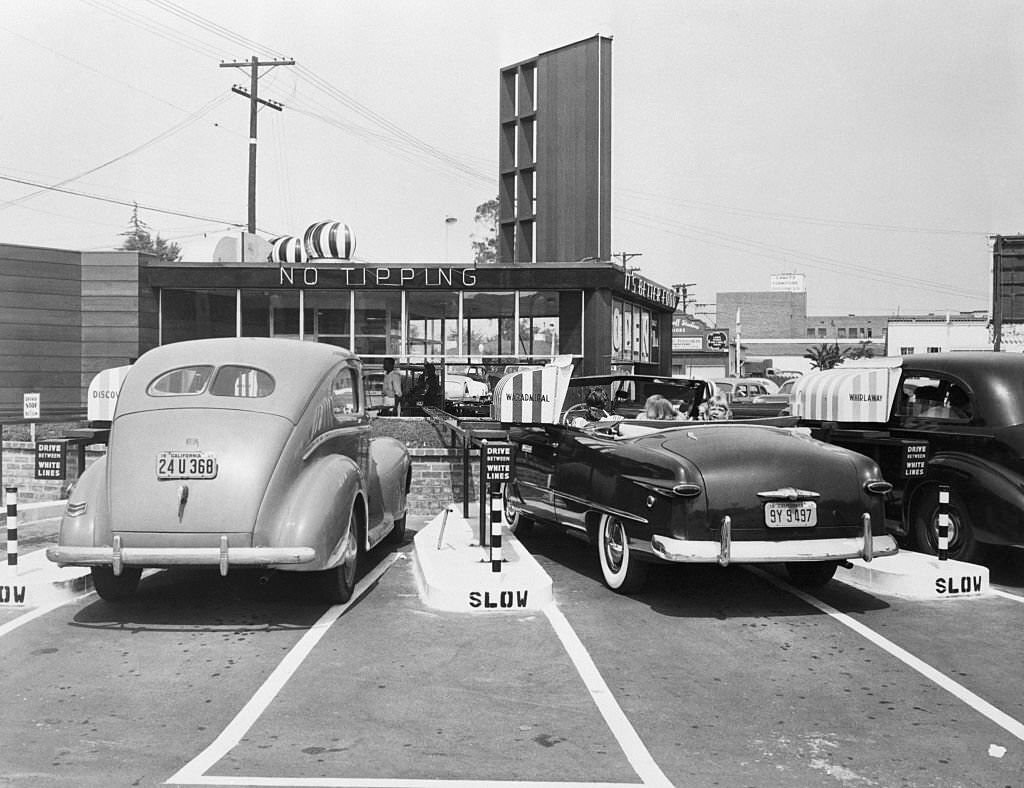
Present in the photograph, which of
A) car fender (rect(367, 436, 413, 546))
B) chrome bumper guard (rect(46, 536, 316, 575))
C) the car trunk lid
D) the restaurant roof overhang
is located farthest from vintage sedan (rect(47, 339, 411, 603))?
the restaurant roof overhang

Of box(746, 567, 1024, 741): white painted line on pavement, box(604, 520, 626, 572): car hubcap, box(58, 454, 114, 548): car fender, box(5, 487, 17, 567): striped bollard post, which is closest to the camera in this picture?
box(746, 567, 1024, 741): white painted line on pavement

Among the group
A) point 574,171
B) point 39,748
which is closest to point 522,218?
point 574,171

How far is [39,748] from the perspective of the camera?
466 centimetres

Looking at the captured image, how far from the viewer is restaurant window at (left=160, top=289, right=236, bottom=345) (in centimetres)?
2175

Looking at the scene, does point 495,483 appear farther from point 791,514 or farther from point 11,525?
point 11,525

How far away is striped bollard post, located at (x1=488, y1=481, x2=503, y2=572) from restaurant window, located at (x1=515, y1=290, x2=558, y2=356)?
1341 centimetres

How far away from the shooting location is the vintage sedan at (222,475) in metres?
6.73

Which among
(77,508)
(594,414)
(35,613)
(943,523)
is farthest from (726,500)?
(35,613)

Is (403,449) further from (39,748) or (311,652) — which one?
(39,748)

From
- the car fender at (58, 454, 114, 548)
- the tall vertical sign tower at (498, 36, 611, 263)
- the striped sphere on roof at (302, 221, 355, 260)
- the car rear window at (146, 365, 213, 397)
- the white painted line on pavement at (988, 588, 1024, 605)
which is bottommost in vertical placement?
the white painted line on pavement at (988, 588, 1024, 605)

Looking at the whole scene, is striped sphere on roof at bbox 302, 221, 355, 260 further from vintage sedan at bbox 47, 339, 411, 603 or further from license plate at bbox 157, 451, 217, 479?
license plate at bbox 157, 451, 217, 479

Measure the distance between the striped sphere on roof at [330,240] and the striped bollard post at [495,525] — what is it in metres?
14.3

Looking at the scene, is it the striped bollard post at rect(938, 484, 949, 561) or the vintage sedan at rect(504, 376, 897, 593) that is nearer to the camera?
the vintage sedan at rect(504, 376, 897, 593)

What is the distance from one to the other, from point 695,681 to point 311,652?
7.84 feet
